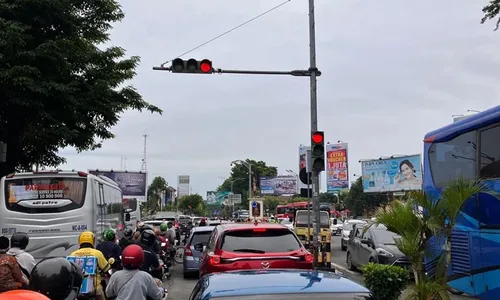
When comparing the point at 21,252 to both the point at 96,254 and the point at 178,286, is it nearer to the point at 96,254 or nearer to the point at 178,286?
the point at 96,254

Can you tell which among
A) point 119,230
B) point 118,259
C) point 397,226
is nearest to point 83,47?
point 119,230

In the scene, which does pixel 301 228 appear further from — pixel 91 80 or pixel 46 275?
pixel 46 275

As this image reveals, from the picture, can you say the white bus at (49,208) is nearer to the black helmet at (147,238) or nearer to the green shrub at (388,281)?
the black helmet at (147,238)

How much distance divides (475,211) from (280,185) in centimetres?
7817

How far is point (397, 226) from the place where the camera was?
8.51 metres

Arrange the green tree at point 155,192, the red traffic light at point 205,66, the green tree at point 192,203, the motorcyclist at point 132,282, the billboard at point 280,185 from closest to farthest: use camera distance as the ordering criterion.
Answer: the motorcyclist at point 132,282, the red traffic light at point 205,66, the billboard at point 280,185, the green tree at point 155,192, the green tree at point 192,203

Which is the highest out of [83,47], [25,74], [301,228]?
[83,47]

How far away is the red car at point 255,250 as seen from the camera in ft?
28.8

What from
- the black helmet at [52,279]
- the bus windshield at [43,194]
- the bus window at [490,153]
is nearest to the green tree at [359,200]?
the bus windshield at [43,194]

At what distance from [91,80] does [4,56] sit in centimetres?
325

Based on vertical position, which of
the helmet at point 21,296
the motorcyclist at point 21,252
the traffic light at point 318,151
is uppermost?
the traffic light at point 318,151

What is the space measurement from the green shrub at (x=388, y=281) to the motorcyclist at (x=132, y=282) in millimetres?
4497

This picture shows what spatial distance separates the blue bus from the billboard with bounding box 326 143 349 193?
156 ft

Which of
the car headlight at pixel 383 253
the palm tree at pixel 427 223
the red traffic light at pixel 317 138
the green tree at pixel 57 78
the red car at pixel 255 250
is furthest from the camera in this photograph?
the green tree at pixel 57 78
